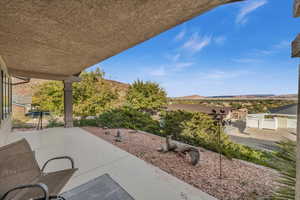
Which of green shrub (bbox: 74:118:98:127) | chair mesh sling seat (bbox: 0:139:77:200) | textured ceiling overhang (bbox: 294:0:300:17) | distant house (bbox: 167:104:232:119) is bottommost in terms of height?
green shrub (bbox: 74:118:98:127)

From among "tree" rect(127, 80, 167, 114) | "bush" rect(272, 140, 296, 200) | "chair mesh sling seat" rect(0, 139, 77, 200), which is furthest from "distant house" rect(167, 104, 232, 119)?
"tree" rect(127, 80, 167, 114)

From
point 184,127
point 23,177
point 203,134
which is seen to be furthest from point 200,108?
point 23,177

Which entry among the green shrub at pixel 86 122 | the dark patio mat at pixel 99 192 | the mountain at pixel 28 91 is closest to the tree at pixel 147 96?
the mountain at pixel 28 91

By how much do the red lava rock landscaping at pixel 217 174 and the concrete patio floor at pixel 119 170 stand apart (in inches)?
8.6

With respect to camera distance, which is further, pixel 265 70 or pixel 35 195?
pixel 265 70

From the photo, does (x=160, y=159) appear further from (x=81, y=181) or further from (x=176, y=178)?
(x=81, y=181)

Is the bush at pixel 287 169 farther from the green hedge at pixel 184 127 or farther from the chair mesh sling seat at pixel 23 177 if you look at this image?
the chair mesh sling seat at pixel 23 177

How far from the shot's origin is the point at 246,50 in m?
6.05

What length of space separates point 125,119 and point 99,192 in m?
4.96

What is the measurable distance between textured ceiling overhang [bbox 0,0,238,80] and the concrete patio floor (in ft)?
8.08

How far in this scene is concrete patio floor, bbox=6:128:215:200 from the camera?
2010 millimetres

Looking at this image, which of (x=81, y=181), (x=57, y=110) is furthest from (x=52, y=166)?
(x=57, y=110)

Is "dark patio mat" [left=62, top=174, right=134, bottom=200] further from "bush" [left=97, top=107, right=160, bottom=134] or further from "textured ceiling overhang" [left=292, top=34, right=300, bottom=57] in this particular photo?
"bush" [left=97, top=107, right=160, bottom=134]

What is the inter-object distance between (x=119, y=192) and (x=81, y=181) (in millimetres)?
930
